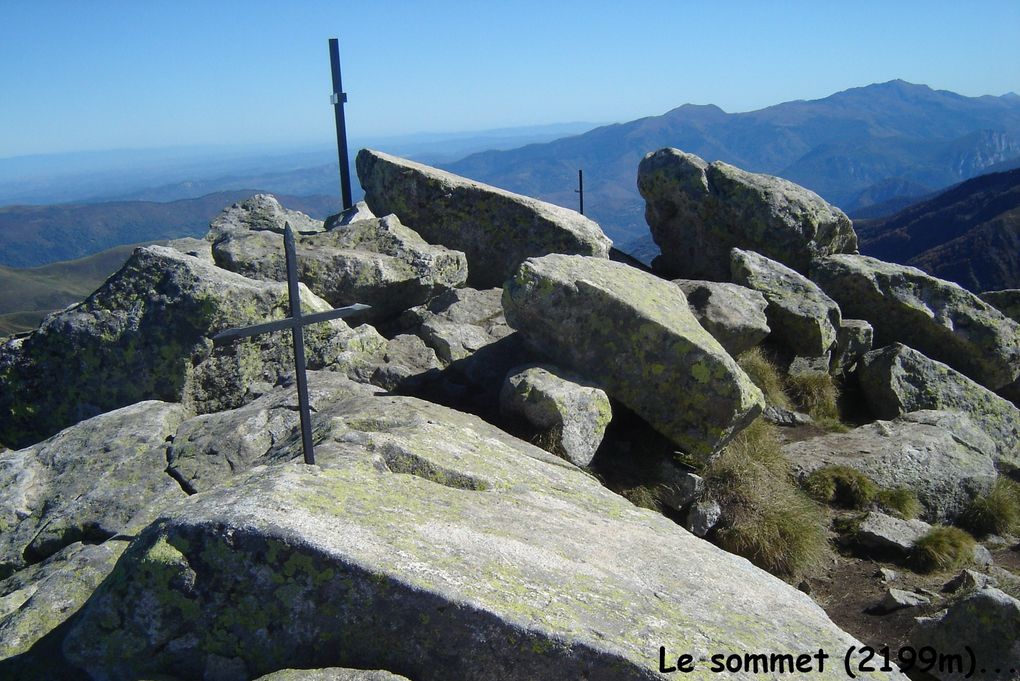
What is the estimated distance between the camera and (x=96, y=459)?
27.1ft

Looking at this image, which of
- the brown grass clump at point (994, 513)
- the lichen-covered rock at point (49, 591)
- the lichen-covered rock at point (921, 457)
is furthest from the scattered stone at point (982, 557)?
the lichen-covered rock at point (49, 591)

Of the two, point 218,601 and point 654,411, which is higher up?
point 218,601

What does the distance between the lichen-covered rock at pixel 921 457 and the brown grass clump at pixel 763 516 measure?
4.55 feet

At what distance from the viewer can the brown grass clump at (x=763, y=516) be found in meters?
10.7

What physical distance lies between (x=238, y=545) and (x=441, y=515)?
5.63 feet

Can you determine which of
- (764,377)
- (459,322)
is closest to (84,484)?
(459,322)

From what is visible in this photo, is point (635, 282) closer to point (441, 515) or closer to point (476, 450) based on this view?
point (476, 450)

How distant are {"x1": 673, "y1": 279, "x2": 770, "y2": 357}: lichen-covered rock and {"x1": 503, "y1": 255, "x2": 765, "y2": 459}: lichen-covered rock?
8.53 ft

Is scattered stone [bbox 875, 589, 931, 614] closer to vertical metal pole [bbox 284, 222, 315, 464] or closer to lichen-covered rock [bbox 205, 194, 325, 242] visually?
vertical metal pole [bbox 284, 222, 315, 464]

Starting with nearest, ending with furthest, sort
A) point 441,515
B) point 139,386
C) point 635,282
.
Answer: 1. point 441,515
2. point 139,386
3. point 635,282

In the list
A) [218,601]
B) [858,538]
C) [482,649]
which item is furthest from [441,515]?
[858,538]

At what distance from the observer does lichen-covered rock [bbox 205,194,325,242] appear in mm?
19359

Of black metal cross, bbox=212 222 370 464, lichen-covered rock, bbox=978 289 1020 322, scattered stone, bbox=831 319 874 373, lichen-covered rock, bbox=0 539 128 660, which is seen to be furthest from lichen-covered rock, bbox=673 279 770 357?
lichen-covered rock, bbox=978 289 1020 322

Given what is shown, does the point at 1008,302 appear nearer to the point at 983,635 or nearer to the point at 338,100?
the point at 983,635
